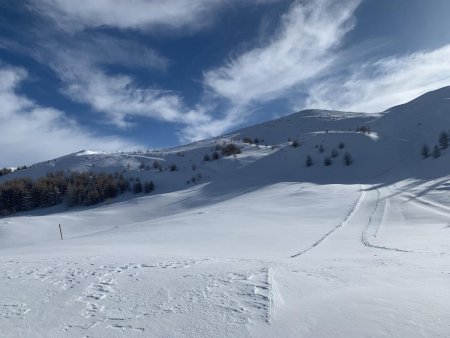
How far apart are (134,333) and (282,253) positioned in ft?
26.8

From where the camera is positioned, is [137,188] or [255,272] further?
[137,188]

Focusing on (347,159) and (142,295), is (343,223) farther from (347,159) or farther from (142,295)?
(347,159)

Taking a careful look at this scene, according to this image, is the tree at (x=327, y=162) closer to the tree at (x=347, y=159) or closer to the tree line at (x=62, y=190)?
the tree at (x=347, y=159)

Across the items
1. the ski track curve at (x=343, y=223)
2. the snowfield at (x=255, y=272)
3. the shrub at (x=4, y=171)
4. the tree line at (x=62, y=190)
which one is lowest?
the ski track curve at (x=343, y=223)

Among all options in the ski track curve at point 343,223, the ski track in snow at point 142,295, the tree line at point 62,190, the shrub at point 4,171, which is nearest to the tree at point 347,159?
the ski track curve at point 343,223

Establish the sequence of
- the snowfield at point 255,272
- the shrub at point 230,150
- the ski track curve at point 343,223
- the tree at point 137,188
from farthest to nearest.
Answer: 1. the shrub at point 230,150
2. the tree at point 137,188
3. the ski track curve at point 343,223
4. the snowfield at point 255,272

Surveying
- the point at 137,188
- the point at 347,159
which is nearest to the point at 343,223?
the point at 347,159

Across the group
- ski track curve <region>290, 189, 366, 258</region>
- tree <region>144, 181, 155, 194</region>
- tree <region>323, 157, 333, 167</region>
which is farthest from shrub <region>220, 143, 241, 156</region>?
ski track curve <region>290, 189, 366, 258</region>

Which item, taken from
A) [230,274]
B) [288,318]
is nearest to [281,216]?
[230,274]

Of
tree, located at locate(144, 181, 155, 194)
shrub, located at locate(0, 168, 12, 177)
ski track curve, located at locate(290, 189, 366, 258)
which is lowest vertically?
ski track curve, located at locate(290, 189, 366, 258)

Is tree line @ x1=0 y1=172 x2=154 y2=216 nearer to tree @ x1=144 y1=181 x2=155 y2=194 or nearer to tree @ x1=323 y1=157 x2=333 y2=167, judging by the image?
tree @ x1=144 y1=181 x2=155 y2=194

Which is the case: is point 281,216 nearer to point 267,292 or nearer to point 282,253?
point 282,253

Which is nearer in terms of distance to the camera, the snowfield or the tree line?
the snowfield

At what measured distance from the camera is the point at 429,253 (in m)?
11.2
